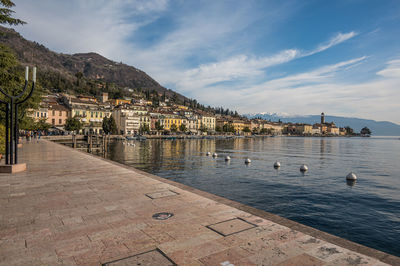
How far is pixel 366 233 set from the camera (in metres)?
9.02

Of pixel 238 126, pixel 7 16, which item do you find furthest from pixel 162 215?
pixel 238 126

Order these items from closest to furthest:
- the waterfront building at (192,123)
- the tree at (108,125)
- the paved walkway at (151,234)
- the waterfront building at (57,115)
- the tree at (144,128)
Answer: the paved walkway at (151,234) < the waterfront building at (57,115) < the tree at (108,125) < the tree at (144,128) < the waterfront building at (192,123)

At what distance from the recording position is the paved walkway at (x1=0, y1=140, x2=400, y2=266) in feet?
14.0

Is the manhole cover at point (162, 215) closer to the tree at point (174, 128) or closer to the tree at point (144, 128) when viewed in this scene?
Result: the tree at point (144, 128)

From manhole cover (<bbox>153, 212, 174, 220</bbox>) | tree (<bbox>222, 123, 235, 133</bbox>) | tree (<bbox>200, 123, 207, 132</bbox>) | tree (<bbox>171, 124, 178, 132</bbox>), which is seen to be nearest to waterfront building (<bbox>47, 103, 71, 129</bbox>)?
tree (<bbox>171, 124, 178, 132</bbox>)

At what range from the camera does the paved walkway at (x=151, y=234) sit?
426 centimetres

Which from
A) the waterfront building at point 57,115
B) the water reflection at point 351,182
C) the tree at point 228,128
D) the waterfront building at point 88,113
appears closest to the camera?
the water reflection at point 351,182

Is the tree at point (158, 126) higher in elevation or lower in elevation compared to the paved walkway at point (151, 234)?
higher

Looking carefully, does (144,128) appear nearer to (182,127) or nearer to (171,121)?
(171,121)

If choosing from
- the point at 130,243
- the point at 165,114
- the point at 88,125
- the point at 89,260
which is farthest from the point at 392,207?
the point at 165,114

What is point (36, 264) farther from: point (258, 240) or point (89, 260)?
point (258, 240)

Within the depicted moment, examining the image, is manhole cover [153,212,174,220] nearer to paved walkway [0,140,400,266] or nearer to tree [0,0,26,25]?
paved walkway [0,140,400,266]

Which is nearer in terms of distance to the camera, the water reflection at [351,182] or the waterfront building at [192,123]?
the water reflection at [351,182]

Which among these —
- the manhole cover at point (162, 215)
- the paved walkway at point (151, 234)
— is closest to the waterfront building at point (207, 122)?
the paved walkway at point (151, 234)
